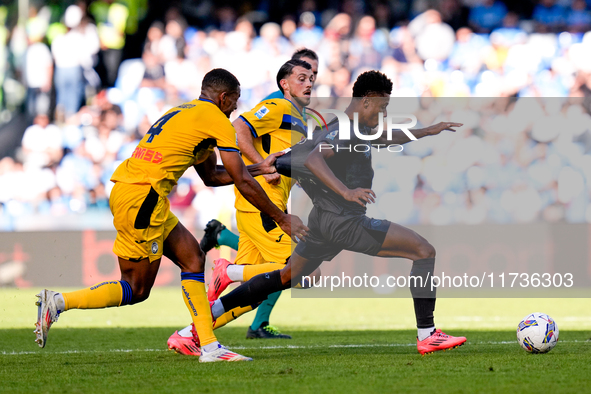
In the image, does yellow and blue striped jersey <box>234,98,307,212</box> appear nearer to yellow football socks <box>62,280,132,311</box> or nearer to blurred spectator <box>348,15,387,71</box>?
yellow football socks <box>62,280,132,311</box>

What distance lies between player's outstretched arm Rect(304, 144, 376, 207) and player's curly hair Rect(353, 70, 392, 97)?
24.4 inches

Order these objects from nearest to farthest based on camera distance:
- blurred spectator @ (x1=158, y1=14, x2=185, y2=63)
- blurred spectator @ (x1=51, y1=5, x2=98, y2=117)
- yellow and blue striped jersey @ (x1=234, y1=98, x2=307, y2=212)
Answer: yellow and blue striped jersey @ (x1=234, y1=98, x2=307, y2=212)
blurred spectator @ (x1=51, y1=5, x2=98, y2=117)
blurred spectator @ (x1=158, y1=14, x2=185, y2=63)

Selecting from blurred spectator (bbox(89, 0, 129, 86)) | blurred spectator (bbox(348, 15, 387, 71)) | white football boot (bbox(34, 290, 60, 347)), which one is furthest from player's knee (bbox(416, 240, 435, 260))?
blurred spectator (bbox(89, 0, 129, 86))

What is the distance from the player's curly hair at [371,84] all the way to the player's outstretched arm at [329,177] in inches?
24.4

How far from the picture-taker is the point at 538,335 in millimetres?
5410

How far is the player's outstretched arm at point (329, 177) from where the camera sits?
5188 millimetres

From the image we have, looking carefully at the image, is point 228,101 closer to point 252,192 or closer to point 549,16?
point 252,192

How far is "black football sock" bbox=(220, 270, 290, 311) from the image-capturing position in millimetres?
5801

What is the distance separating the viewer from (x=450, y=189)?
12828 millimetres

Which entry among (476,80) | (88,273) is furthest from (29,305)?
(476,80)

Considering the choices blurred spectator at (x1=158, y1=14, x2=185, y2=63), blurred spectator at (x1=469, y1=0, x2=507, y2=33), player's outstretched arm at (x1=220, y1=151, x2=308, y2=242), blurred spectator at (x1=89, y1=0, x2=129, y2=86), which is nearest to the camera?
player's outstretched arm at (x1=220, y1=151, x2=308, y2=242)

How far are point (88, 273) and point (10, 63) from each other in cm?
577

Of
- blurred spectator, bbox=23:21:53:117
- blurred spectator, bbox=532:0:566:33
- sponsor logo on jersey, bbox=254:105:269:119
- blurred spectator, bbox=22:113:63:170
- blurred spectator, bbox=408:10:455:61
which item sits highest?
blurred spectator, bbox=532:0:566:33

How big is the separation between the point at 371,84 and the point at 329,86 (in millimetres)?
9479
